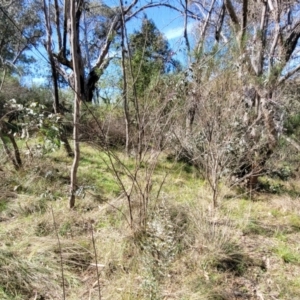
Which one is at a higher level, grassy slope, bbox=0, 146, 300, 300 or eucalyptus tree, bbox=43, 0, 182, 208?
eucalyptus tree, bbox=43, 0, 182, 208

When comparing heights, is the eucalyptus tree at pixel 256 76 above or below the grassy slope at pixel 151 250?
above

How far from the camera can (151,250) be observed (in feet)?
7.88

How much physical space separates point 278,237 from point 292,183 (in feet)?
8.29

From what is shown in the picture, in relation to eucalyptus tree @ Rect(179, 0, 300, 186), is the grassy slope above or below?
below

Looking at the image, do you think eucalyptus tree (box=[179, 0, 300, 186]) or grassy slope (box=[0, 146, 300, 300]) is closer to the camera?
grassy slope (box=[0, 146, 300, 300])

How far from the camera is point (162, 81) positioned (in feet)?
12.9

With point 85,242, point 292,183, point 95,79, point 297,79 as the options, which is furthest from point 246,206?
point 95,79

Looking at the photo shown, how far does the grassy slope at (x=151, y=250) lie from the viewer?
7.27 ft

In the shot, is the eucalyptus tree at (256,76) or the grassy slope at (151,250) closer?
the grassy slope at (151,250)

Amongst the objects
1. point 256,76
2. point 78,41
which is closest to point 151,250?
point 256,76

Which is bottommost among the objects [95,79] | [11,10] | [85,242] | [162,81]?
[85,242]

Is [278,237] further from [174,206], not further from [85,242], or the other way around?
[85,242]

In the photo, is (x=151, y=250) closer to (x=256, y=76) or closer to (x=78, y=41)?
(x=256, y=76)

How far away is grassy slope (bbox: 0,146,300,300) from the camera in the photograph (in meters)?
2.21
